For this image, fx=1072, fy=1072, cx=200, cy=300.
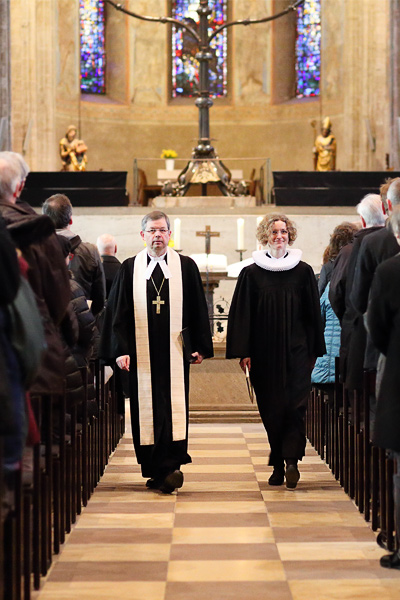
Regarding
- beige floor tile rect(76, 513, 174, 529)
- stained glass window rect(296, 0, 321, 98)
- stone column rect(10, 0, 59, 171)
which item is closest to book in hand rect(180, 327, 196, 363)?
beige floor tile rect(76, 513, 174, 529)

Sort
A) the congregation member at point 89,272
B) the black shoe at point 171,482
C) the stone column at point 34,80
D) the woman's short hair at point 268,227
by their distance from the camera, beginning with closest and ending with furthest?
1. the black shoe at point 171,482
2. the woman's short hair at point 268,227
3. the congregation member at point 89,272
4. the stone column at point 34,80

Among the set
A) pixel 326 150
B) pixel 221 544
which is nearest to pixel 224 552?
pixel 221 544

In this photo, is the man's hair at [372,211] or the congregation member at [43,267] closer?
the congregation member at [43,267]

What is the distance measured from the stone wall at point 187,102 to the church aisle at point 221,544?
1708 centimetres

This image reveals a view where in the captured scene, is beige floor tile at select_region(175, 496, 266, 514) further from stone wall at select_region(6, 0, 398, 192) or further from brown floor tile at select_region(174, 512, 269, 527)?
stone wall at select_region(6, 0, 398, 192)

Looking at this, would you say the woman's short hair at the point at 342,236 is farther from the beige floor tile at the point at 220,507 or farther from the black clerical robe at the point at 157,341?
the beige floor tile at the point at 220,507

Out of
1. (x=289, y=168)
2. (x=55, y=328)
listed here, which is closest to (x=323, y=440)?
(x=55, y=328)

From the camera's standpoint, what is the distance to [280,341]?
22.3ft

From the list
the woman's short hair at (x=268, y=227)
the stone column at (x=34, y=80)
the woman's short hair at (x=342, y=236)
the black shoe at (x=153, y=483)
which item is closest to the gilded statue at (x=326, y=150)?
the stone column at (x=34, y=80)

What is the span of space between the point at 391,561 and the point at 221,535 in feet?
3.38

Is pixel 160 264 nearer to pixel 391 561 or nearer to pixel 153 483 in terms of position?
pixel 153 483

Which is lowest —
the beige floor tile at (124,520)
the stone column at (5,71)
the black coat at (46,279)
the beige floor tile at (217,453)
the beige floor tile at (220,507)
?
the beige floor tile at (217,453)

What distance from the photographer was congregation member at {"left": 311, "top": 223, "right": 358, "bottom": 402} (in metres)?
7.34

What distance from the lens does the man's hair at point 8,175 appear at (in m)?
4.36
